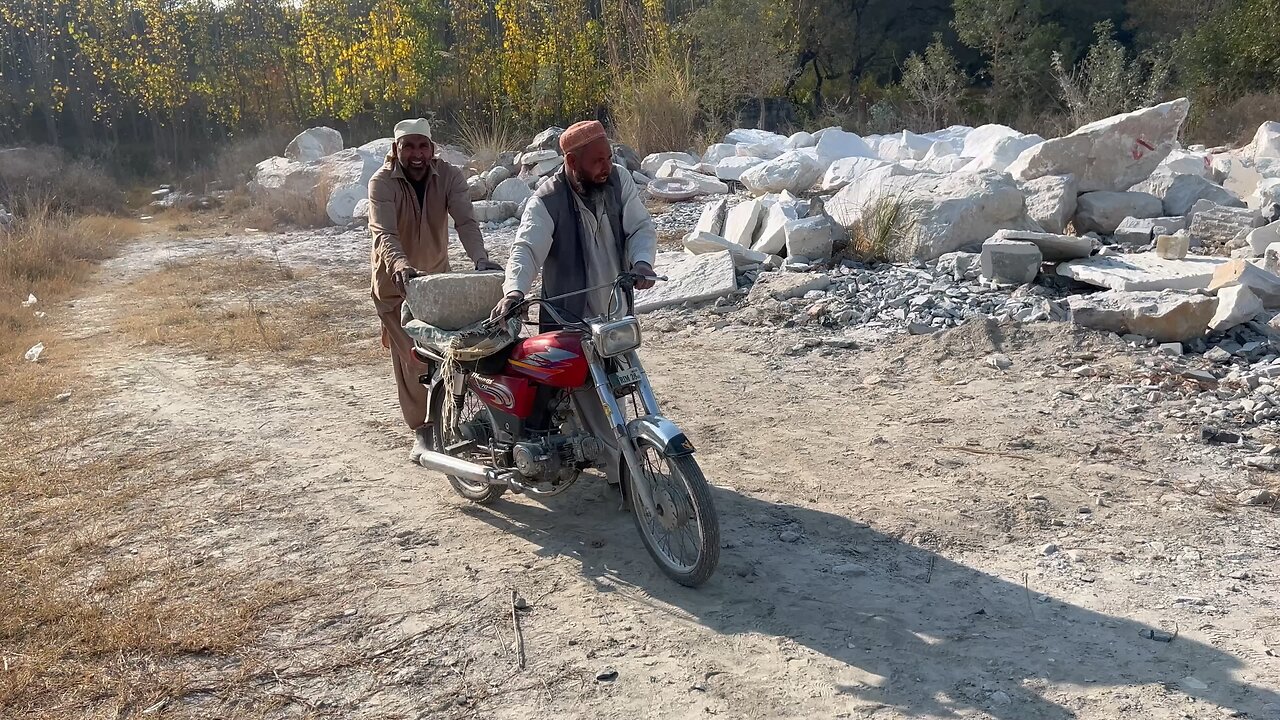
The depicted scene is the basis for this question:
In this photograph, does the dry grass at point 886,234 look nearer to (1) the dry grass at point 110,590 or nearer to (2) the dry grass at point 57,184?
(1) the dry grass at point 110,590

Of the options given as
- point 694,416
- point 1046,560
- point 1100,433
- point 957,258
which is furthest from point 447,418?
point 957,258

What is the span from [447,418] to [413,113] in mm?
20239

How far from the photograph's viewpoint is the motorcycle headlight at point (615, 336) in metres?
3.49

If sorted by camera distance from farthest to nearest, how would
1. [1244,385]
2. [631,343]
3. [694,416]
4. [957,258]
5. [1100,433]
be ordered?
[957,258]
[694,416]
[1244,385]
[1100,433]
[631,343]

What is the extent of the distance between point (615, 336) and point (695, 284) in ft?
16.0

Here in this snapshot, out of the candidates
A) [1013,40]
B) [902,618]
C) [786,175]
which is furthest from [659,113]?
[902,618]

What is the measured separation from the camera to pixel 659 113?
15977mm

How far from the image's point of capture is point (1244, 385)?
5.28m

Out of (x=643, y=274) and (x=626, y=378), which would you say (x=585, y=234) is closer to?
(x=643, y=274)

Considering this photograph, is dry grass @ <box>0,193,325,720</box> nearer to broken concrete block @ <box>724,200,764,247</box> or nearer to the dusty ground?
the dusty ground

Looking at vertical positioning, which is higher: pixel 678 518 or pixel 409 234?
pixel 409 234

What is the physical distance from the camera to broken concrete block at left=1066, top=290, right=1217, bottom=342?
585cm

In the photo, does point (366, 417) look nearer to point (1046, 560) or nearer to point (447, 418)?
point (447, 418)

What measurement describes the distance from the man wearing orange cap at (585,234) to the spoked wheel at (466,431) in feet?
1.75
